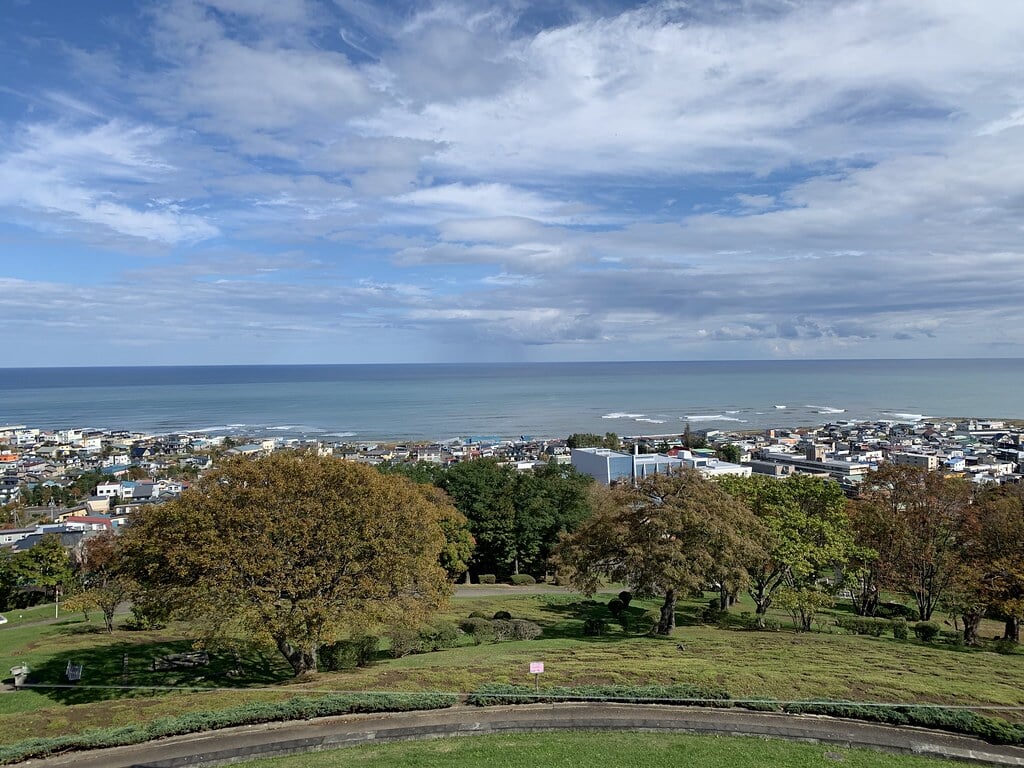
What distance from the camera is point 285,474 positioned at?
16562 millimetres

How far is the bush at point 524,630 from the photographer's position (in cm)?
2133

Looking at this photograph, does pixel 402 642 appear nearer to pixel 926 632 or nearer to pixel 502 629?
pixel 502 629

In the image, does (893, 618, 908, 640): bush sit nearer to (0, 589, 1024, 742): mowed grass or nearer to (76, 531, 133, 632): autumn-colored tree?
(0, 589, 1024, 742): mowed grass

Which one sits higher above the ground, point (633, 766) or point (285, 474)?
point (285, 474)

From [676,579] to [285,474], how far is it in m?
11.4

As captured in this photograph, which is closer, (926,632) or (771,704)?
(771,704)

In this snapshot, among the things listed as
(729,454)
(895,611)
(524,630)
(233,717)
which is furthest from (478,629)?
(729,454)

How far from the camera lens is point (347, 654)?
17109 millimetres

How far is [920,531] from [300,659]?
70.9ft

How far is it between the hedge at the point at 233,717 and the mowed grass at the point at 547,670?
51 cm

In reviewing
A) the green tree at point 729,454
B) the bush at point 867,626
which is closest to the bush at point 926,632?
the bush at point 867,626

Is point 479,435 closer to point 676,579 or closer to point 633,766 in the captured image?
point 676,579

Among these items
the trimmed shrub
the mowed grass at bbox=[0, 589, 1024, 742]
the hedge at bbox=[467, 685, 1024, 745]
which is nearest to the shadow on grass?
the mowed grass at bbox=[0, 589, 1024, 742]

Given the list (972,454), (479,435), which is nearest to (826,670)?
(972,454)
